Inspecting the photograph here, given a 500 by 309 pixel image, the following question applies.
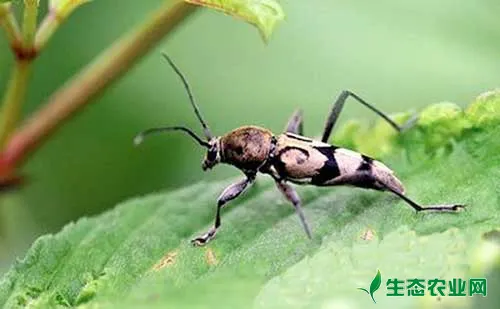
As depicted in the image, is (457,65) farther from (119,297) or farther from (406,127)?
(119,297)

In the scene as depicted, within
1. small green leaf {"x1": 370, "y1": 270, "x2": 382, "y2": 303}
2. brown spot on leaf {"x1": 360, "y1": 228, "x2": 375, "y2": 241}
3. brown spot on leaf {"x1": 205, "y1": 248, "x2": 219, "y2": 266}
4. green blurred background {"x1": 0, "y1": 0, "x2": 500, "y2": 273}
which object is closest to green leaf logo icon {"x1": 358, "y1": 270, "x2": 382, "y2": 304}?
small green leaf {"x1": 370, "y1": 270, "x2": 382, "y2": 303}

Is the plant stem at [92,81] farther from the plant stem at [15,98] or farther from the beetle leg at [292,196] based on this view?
the beetle leg at [292,196]

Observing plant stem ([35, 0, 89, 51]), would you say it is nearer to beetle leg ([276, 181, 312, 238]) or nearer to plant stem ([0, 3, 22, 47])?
plant stem ([0, 3, 22, 47])

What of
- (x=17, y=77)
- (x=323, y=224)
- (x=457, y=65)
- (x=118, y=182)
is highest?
(x=17, y=77)

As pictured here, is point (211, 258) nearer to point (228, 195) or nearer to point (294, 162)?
point (228, 195)

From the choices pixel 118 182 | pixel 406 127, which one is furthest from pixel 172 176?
pixel 406 127

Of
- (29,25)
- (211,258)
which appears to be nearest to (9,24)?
(29,25)

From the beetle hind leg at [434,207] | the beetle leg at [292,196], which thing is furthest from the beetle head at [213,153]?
the beetle hind leg at [434,207]
